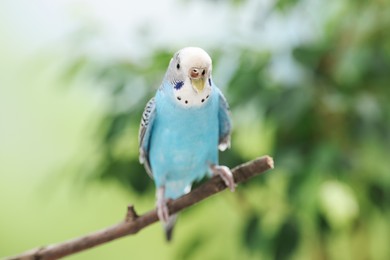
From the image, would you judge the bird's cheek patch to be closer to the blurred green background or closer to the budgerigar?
the budgerigar

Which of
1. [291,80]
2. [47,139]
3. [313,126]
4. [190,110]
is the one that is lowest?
[47,139]

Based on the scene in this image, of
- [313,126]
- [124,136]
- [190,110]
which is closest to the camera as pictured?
[190,110]

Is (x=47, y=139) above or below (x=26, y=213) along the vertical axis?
above

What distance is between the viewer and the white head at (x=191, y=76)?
356 mm

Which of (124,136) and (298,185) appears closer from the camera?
(124,136)

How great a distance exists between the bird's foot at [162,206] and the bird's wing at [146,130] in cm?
2

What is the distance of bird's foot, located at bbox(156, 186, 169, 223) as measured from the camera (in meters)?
0.63

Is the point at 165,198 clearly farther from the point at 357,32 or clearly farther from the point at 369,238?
the point at 369,238

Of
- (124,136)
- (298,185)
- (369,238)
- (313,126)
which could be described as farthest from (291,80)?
(369,238)

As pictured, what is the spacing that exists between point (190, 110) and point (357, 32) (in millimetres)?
1248

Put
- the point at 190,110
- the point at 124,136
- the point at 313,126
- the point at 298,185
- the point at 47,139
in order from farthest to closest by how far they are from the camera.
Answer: the point at 47,139
the point at 313,126
the point at 298,185
the point at 124,136
the point at 190,110

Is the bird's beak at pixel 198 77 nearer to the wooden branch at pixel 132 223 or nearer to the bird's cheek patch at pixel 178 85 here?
the bird's cheek patch at pixel 178 85

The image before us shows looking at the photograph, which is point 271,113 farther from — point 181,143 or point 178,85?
point 178,85

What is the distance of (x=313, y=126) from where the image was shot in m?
1.54
